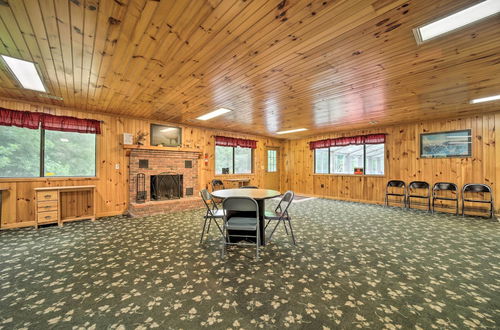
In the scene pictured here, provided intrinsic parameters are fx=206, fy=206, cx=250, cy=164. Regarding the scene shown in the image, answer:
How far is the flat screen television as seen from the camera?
559 centimetres

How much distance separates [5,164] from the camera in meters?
3.95

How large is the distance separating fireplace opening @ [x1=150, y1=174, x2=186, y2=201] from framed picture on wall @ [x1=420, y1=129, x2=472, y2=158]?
22.4ft

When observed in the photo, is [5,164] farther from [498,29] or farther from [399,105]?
[399,105]

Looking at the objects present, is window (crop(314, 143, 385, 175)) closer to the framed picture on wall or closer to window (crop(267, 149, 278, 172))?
the framed picture on wall

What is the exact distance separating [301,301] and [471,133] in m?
6.19

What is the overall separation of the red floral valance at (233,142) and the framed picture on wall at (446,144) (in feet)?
16.7

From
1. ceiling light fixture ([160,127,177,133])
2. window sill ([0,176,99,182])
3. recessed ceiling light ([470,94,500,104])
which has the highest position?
recessed ceiling light ([470,94,500,104])

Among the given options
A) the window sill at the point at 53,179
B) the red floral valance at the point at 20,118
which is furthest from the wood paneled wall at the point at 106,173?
the red floral valance at the point at 20,118

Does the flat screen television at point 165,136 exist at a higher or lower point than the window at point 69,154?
higher

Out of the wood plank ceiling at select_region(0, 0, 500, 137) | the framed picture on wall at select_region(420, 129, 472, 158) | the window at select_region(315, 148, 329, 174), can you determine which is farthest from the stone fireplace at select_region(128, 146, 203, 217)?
the framed picture on wall at select_region(420, 129, 472, 158)

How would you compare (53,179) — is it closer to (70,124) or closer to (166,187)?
(70,124)

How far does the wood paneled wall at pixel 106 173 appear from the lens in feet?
13.1

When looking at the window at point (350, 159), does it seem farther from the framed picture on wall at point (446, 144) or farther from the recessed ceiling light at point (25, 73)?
the recessed ceiling light at point (25, 73)

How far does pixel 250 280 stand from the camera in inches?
85.3
